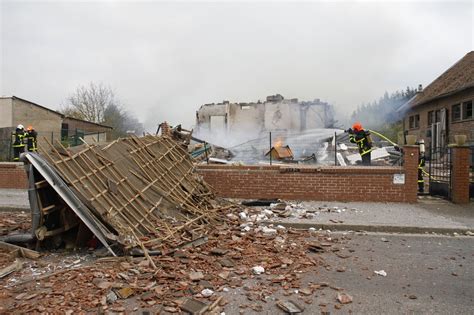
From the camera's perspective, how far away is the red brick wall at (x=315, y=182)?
9297 millimetres

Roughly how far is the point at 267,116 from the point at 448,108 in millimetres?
11894

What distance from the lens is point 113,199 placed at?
5.93m

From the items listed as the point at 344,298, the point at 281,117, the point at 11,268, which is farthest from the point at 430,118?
the point at 11,268

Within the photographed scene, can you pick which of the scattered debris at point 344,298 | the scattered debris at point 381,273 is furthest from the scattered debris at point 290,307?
the scattered debris at point 381,273

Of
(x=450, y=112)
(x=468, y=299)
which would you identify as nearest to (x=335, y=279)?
(x=468, y=299)

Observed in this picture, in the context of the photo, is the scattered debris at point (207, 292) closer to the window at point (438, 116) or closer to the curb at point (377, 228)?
the curb at point (377, 228)

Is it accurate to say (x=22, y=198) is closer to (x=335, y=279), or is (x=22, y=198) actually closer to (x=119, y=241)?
(x=119, y=241)

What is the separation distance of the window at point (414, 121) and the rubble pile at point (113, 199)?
25.8m

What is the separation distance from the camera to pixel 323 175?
9.58m

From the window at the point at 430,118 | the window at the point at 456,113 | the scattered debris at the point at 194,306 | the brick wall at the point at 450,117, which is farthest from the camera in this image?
the window at the point at 430,118

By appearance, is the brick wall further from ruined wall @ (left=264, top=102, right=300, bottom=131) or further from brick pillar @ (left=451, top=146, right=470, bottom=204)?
brick pillar @ (left=451, top=146, right=470, bottom=204)

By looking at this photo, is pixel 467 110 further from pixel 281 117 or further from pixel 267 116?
pixel 267 116

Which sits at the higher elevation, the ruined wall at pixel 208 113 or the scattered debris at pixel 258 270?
the ruined wall at pixel 208 113

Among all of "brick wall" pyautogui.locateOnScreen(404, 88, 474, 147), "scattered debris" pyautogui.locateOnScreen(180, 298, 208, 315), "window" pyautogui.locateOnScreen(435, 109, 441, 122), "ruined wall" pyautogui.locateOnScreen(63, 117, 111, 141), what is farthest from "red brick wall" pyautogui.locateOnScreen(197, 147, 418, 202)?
"ruined wall" pyautogui.locateOnScreen(63, 117, 111, 141)
